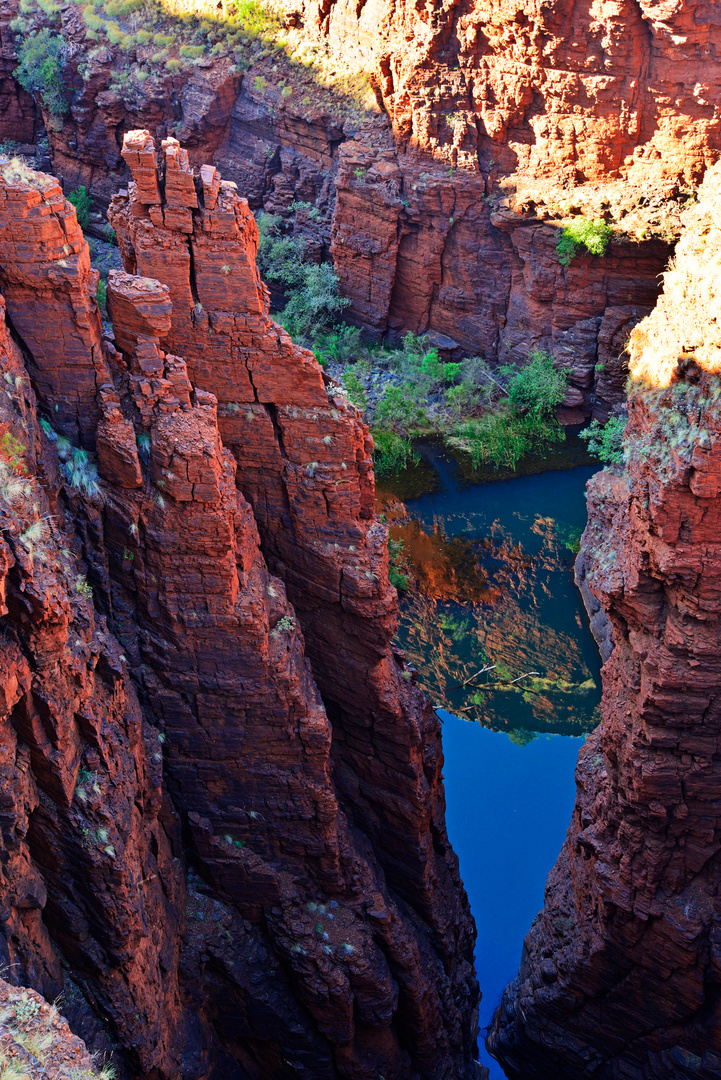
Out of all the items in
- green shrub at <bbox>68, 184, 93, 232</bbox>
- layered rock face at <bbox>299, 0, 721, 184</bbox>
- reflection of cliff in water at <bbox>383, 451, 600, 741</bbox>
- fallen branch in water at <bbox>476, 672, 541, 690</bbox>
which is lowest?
fallen branch in water at <bbox>476, 672, 541, 690</bbox>

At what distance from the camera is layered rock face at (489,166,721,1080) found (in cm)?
1123

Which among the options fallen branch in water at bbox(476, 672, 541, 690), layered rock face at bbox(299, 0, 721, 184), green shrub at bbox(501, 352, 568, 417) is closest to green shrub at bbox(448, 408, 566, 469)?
green shrub at bbox(501, 352, 568, 417)

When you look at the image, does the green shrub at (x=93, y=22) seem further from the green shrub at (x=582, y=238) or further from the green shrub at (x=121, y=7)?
the green shrub at (x=582, y=238)

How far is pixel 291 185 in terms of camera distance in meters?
38.4

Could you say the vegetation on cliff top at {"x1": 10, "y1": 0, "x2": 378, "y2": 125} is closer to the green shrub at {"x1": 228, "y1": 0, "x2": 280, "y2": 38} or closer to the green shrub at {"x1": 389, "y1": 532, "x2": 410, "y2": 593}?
the green shrub at {"x1": 228, "y1": 0, "x2": 280, "y2": 38}

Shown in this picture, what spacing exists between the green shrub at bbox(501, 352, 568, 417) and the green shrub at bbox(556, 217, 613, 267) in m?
3.45

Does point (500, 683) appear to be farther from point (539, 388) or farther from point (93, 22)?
point (93, 22)

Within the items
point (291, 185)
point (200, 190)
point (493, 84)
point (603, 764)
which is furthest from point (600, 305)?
point (200, 190)

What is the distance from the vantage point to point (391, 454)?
30312 mm

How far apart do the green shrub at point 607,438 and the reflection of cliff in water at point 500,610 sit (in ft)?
4.05

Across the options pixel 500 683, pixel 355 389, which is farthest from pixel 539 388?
pixel 500 683

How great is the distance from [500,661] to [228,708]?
45.4ft

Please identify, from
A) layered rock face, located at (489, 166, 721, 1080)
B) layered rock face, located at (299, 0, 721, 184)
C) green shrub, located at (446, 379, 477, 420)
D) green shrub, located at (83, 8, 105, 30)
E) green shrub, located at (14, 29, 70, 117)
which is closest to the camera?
layered rock face, located at (489, 166, 721, 1080)

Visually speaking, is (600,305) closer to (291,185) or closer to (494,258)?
(494,258)
